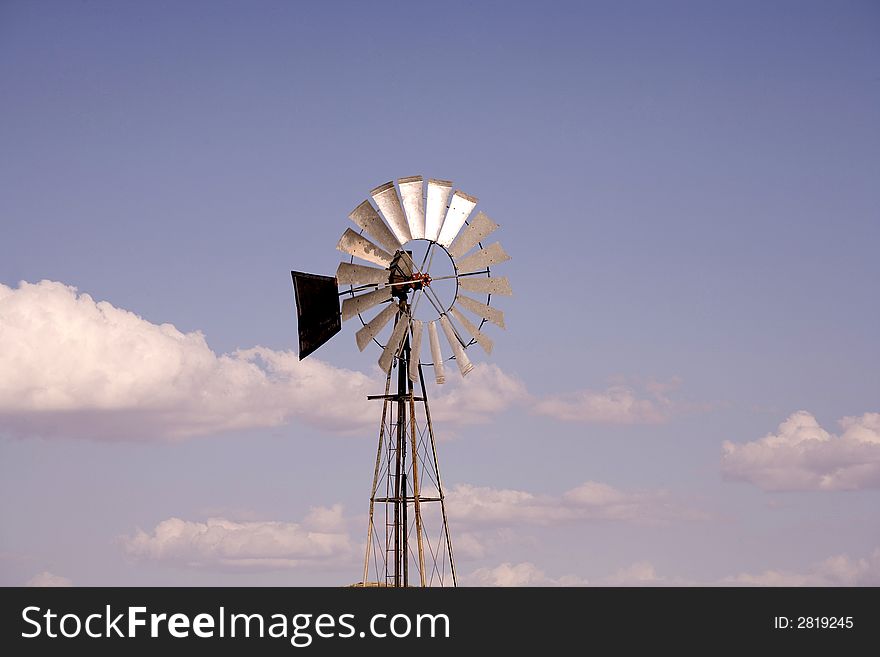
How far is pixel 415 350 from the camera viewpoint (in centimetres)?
4838

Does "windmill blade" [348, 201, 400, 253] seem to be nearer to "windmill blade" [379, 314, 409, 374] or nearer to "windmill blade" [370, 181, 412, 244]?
"windmill blade" [370, 181, 412, 244]

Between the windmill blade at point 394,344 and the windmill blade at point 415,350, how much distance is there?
0.26 m

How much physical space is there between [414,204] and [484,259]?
246 centimetres

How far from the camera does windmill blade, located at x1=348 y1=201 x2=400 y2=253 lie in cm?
4775

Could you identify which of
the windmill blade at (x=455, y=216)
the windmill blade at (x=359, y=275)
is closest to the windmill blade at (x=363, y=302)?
the windmill blade at (x=359, y=275)

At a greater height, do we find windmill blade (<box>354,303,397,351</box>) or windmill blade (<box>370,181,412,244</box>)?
windmill blade (<box>370,181,412,244</box>)

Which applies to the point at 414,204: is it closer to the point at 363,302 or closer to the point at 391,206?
the point at 391,206

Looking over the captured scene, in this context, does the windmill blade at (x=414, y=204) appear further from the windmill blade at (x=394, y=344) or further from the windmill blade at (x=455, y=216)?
the windmill blade at (x=394, y=344)

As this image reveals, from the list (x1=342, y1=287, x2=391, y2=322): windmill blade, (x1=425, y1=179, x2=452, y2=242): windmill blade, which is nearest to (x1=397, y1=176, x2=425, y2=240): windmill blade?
(x1=425, y1=179, x2=452, y2=242): windmill blade

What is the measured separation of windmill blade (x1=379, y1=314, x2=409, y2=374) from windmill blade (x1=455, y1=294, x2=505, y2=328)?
5.37 feet

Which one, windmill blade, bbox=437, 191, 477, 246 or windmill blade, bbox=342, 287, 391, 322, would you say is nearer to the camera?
windmill blade, bbox=342, 287, 391, 322
